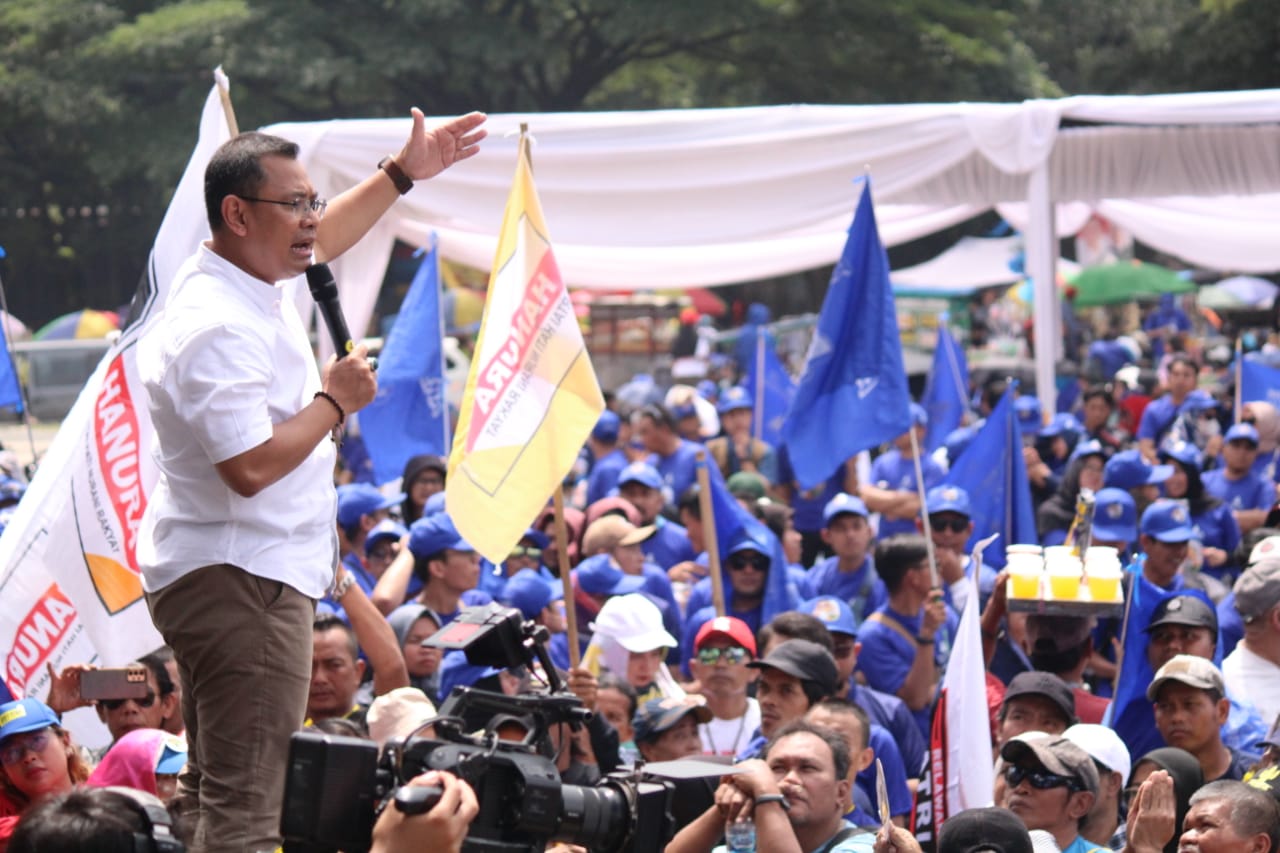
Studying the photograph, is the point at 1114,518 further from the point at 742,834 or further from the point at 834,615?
the point at 742,834

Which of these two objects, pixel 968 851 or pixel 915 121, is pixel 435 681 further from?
pixel 915 121

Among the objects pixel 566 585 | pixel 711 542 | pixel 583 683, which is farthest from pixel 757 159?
pixel 583 683

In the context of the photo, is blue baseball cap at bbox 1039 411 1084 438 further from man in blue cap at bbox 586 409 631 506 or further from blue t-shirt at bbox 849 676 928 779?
blue t-shirt at bbox 849 676 928 779

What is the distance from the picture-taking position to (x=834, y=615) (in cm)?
665

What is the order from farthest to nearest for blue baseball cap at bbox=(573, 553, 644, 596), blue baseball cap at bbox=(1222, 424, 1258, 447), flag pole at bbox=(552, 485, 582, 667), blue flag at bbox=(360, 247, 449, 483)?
blue flag at bbox=(360, 247, 449, 483), blue baseball cap at bbox=(1222, 424, 1258, 447), blue baseball cap at bbox=(573, 553, 644, 596), flag pole at bbox=(552, 485, 582, 667)

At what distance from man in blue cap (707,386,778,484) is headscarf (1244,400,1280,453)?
9.57ft

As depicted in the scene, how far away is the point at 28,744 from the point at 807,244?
9.80 metres

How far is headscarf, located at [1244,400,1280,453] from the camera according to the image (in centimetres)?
1081

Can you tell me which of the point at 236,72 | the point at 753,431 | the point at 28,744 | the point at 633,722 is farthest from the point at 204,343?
the point at 236,72

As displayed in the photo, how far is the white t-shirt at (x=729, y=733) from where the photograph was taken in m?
6.27

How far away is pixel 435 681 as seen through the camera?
6488 millimetres

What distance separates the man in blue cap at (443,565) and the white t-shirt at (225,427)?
3956 millimetres

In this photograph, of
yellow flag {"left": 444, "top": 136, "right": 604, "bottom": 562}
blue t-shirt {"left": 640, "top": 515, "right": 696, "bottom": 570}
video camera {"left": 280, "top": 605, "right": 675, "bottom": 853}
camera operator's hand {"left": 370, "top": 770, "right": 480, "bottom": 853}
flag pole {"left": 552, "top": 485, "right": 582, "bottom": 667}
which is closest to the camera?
camera operator's hand {"left": 370, "top": 770, "right": 480, "bottom": 853}

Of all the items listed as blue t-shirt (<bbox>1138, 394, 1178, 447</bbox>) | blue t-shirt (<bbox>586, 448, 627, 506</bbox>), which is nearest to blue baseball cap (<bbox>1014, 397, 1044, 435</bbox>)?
blue t-shirt (<bbox>1138, 394, 1178, 447</bbox>)
